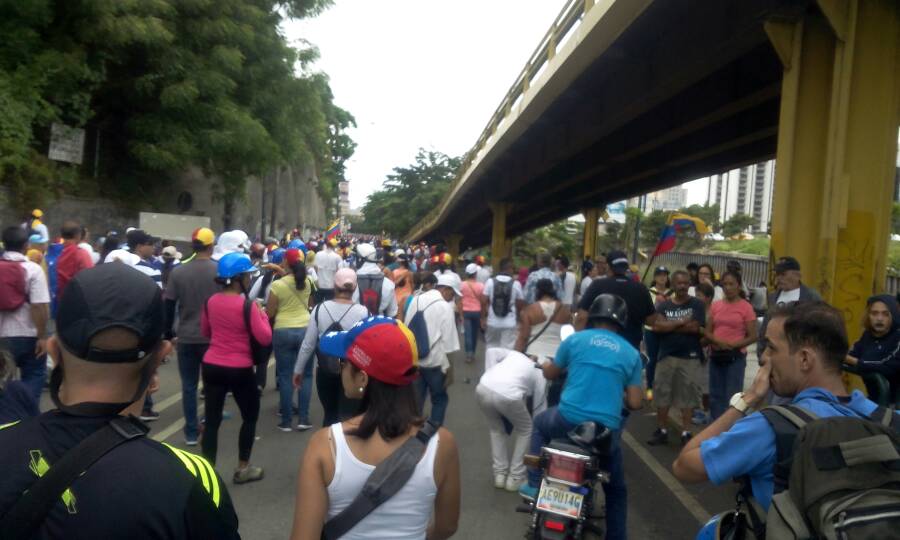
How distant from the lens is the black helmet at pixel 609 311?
4723 mm

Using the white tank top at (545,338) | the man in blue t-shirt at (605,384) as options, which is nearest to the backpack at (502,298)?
the white tank top at (545,338)

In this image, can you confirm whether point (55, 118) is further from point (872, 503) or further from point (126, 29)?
point (872, 503)

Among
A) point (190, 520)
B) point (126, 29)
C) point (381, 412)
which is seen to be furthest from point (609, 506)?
point (126, 29)

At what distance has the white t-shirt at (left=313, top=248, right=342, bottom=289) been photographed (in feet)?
41.7

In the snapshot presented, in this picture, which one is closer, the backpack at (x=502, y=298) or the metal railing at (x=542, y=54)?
the backpack at (x=502, y=298)

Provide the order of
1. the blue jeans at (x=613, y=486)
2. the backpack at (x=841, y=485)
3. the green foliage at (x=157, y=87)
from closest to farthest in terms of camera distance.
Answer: the backpack at (x=841, y=485) < the blue jeans at (x=613, y=486) < the green foliage at (x=157, y=87)

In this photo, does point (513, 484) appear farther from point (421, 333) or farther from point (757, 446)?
point (757, 446)

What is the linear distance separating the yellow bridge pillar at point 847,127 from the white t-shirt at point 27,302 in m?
7.49

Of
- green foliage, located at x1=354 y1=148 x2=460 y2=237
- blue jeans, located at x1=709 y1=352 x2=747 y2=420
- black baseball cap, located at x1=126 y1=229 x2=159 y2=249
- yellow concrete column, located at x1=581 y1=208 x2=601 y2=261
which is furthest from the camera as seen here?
green foliage, located at x1=354 y1=148 x2=460 y2=237

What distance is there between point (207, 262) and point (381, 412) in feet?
15.5

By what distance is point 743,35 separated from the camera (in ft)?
29.9

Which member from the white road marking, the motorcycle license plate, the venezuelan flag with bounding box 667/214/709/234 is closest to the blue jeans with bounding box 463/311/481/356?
the venezuelan flag with bounding box 667/214/709/234

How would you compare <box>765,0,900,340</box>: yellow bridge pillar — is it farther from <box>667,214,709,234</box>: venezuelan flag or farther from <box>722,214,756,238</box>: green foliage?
<box>722,214,756,238</box>: green foliage

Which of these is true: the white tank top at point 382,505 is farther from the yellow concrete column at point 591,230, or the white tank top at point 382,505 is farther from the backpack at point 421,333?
the yellow concrete column at point 591,230
